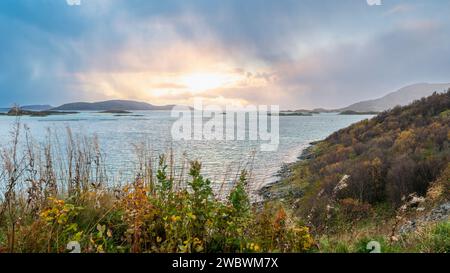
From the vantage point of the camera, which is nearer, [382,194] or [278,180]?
[382,194]

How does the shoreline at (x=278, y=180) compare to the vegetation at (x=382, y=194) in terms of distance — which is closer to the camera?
the vegetation at (x=382, y=194)

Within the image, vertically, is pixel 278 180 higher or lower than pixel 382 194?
lower

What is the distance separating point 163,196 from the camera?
369 centimetres

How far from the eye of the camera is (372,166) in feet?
41.7

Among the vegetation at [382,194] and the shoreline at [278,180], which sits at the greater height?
the vegetation at [382,194]

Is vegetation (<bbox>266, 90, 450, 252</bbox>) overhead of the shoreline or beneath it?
overhead

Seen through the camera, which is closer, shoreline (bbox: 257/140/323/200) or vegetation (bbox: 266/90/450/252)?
vegetation (bbox: 266/90/450/252)

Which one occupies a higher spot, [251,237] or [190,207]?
[190,207]

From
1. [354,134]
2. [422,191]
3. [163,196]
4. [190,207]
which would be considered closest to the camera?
[190,207]
